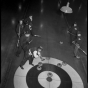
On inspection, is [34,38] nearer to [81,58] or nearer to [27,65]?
[27,65]

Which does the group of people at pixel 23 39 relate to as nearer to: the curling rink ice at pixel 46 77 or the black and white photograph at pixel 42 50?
the black and white photograph at pixel 42 50

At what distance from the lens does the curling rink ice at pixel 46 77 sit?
22.6ft

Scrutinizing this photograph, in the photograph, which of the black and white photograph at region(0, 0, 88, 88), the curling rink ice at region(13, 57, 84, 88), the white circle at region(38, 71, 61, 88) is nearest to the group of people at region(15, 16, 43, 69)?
the black and white photograph at region(0, 0, 88, 88)

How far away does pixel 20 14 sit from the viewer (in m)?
14.0

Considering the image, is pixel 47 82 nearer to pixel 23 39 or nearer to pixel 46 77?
pixel 46 77

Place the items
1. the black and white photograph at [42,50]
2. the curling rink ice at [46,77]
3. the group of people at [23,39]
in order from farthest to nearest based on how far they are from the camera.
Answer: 1. the group of people at [23,39]
2. the black and white photograph at [42,50]
3. the curling rink ice at [46,77]

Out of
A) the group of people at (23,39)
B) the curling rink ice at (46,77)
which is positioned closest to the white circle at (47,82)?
the curling rink ice at (46,77)

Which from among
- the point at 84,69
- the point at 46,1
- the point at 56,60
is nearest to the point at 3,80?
the point at 56,60

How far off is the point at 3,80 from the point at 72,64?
4839 millimetres

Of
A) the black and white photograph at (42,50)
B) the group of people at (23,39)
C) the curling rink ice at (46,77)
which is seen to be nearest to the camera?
the curling rink ice at (46,77)

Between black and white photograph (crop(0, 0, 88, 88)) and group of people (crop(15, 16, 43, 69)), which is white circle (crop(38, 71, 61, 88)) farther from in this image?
group of people (crop(15, 16, 43, 69))

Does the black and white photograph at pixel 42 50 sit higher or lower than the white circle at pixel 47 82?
higher

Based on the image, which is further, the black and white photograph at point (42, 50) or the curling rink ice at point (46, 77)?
the black and white photograph at point (42, 50)

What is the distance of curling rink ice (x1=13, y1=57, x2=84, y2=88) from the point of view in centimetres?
689
